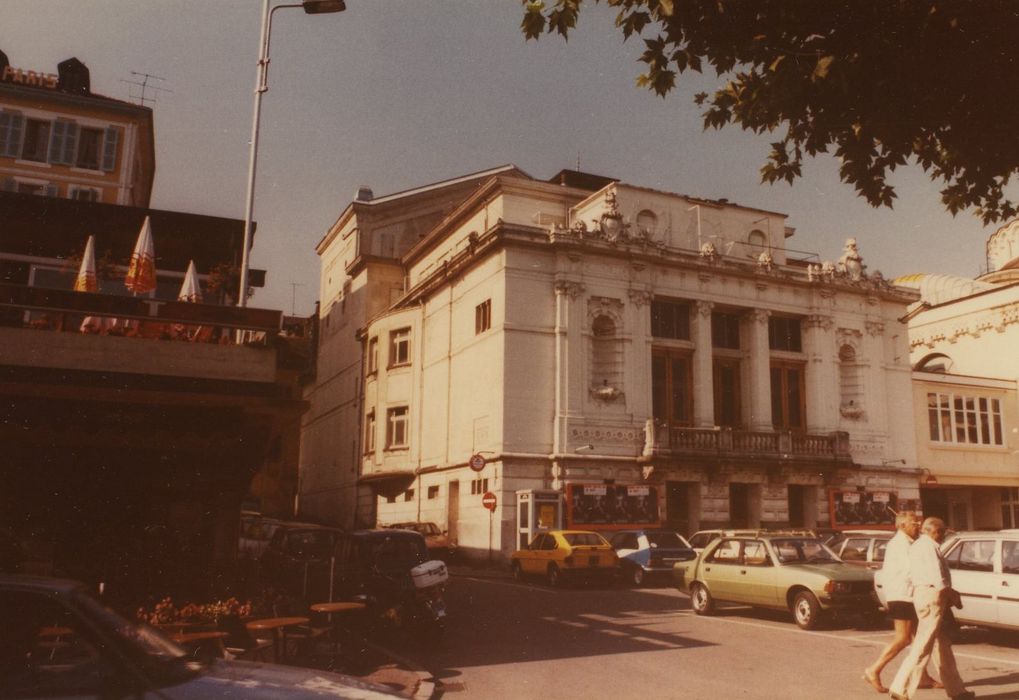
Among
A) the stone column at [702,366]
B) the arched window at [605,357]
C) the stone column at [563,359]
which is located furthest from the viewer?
the stone column at [702,366]

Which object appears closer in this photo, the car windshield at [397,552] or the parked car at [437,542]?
the car windshield at [397,552]

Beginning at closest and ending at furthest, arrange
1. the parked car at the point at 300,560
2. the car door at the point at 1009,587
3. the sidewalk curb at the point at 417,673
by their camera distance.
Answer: the sidewalk curb at the point at 417,673, the car door at the point at 1009,587, the parked car at the point at 300,560

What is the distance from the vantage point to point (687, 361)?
116 feet

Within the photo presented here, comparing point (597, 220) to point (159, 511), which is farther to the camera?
point (597, 220)

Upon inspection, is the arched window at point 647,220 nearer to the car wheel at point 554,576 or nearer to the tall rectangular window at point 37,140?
the car wheel at point 554,576

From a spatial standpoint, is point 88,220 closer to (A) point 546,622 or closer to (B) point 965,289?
(A) point 546,622

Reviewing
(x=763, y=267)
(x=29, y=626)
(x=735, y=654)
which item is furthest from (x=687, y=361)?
(x=29, y=626)

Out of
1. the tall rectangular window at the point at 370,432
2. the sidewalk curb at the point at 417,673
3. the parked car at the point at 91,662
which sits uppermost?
the tall rectangular window at the point at 370,432

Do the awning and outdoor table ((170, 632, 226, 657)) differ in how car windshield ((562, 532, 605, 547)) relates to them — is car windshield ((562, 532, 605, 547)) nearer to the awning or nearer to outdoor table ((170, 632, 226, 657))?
outdoor table ((170, 632, 226, 657))

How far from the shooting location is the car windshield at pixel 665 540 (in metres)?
24.1

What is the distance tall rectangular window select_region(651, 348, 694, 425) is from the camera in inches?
1351

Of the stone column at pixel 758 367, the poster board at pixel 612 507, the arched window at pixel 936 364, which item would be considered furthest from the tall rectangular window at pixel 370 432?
the arched window at pixel 936 364

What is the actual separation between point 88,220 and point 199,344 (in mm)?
13134

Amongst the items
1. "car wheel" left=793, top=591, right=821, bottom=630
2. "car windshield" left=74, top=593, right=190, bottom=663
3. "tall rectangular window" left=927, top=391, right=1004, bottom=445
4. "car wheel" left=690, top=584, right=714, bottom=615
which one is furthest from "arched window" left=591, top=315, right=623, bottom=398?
"car windshield" left=74, top=593, right=190, bottom=663
